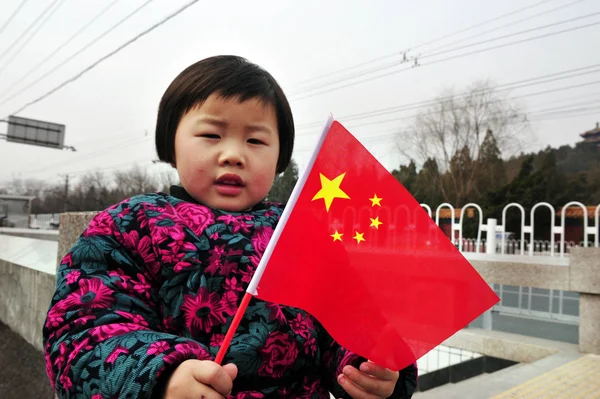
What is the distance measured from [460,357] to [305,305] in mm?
3478

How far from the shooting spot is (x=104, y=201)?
26156 mm

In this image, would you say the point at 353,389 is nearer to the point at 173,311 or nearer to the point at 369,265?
the point at 369,265

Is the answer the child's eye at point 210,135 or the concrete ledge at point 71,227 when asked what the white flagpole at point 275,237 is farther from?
the concrete ledge at point 71,227

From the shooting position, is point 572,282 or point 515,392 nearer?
point 515,392

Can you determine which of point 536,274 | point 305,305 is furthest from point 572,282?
point 305,305

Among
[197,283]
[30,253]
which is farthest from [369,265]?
[30,253]

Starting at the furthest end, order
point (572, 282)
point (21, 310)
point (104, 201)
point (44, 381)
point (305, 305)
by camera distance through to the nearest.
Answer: point (104, 201) → point (21, 310) → point (572, 282) → point (44, 381) → point (305, 305)

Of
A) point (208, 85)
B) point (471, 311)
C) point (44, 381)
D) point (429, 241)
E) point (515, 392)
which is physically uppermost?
point (208, 85)

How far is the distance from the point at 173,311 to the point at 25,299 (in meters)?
3.38

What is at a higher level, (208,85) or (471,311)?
(208,85)

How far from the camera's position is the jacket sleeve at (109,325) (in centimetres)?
68

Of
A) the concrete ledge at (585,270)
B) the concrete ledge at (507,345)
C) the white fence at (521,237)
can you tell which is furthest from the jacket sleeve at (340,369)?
the white fence at (521,237)

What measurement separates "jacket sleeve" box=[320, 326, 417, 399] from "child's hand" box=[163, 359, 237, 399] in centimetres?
36

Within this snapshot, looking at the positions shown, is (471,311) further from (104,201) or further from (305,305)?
(104,201)
